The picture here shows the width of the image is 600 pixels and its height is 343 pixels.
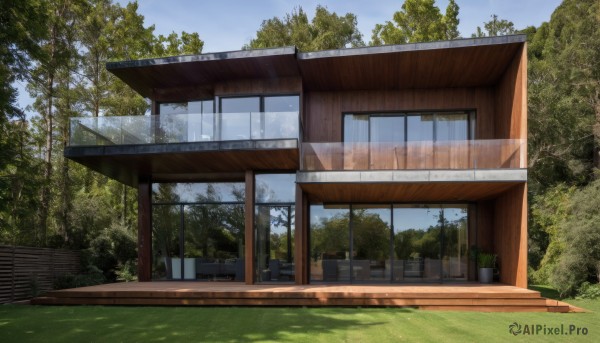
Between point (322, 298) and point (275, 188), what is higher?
point (275, 188)

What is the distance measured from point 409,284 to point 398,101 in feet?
18.3

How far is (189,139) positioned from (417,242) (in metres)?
7.59

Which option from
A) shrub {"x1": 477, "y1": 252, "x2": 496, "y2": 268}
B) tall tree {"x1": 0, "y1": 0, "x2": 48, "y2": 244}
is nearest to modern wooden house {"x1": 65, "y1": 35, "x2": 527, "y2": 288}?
shrub {"x1": 477, "y1": 252, "x2": 496, "y2": 268}

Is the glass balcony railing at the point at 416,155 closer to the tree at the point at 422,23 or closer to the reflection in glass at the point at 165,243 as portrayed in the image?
the reflection in glass at the point at 165,243

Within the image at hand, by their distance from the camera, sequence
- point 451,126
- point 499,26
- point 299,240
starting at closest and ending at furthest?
point 299,240
point 451,126
point 499,26

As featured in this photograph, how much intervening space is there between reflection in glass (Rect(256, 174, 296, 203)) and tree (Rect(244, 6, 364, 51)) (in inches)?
713

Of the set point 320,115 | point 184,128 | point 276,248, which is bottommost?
point 276,248

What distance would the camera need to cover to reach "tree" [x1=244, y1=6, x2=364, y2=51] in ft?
103

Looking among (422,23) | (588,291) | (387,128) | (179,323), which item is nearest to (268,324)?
(179,323)

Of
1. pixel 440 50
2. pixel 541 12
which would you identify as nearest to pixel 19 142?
pixel 440 50

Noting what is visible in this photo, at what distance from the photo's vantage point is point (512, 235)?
1305 centimetres

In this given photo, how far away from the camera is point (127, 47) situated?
24.8 m

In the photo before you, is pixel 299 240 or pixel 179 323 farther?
pixel 299 240

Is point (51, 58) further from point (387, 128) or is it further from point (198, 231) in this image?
point (387, 128)
